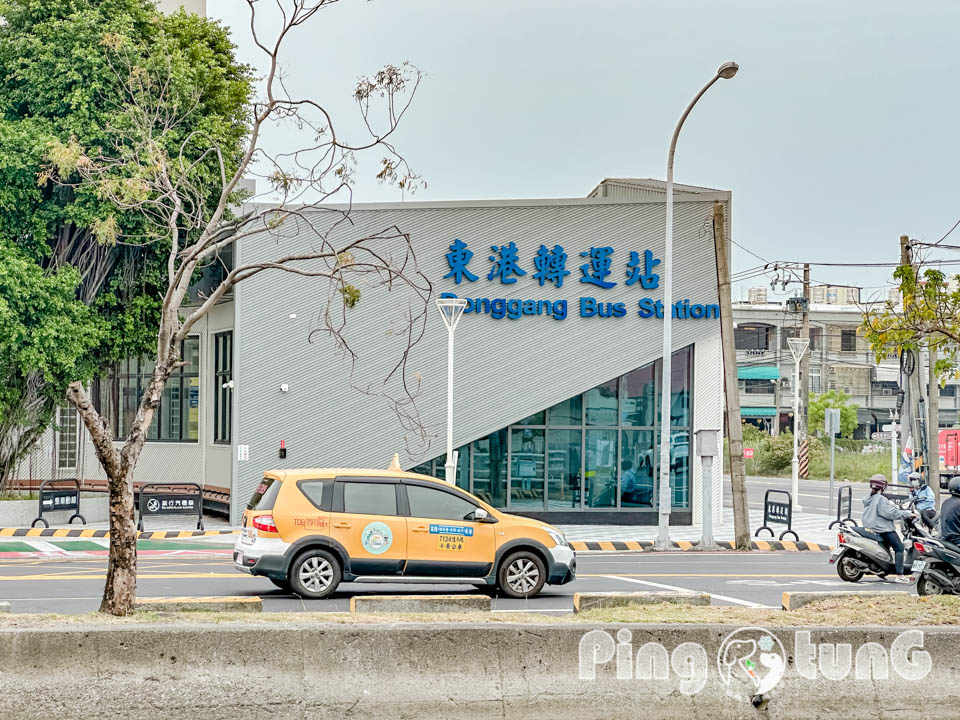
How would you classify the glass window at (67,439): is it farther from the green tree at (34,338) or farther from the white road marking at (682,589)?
the white road marking at (682,589)

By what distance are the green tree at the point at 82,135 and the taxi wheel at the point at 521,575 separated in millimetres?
11849

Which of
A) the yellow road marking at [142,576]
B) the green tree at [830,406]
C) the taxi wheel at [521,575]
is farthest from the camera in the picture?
the green tree at [830,406]

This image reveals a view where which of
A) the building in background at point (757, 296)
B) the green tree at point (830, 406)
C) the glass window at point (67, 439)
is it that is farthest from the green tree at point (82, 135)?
the building in background at point (757, 296)

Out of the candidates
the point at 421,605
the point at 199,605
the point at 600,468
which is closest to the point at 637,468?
the point at 600,468

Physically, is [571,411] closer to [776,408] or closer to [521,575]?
[521,575]

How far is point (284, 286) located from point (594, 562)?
10223 mm

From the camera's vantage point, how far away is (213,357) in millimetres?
30031

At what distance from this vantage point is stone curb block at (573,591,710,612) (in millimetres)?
9891

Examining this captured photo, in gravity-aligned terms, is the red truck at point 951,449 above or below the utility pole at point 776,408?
below

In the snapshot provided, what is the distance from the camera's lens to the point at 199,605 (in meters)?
9.13

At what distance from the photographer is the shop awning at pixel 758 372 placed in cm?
7794

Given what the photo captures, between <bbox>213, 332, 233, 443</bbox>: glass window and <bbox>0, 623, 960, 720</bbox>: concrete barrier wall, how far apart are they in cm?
2133

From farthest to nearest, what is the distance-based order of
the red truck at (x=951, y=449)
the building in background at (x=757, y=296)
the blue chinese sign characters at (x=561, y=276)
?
the building in background at (x=757, y=296) < the red truck at (x=951, y=449) < the blue chinese sign characters at (x=561, y=276)

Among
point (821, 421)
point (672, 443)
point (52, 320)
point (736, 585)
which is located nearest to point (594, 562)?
point (736, 585)
